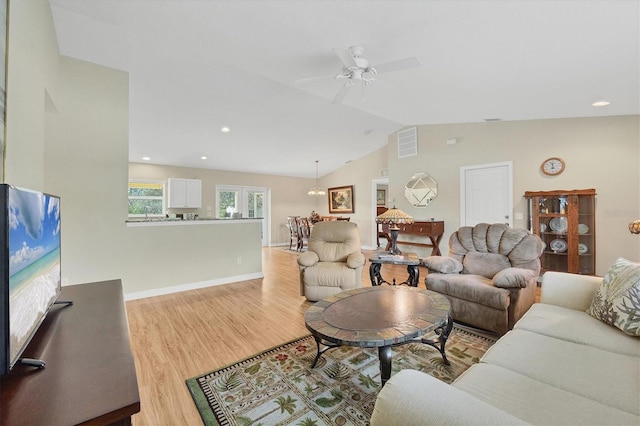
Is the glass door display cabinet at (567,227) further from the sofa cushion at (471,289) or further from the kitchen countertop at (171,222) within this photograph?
the kitchen countertop at (171,222)

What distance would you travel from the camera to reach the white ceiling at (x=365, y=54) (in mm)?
2072

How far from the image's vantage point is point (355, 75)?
2701 mm

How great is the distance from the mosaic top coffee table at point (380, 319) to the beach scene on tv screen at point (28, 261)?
4.00 ft

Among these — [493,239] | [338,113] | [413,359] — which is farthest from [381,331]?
[338,113]

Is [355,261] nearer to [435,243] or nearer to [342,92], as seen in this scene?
[342,92]

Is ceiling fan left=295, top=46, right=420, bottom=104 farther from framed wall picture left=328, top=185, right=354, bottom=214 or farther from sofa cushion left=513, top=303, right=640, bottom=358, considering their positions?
framed wall picture left=328, top=185, right=354, bottom=214

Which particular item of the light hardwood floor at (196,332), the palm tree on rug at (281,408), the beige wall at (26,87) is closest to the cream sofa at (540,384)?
the palm tree on rug at (281,408)

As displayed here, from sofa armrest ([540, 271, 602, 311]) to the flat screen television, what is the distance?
2817 mm

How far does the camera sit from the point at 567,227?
157 inches

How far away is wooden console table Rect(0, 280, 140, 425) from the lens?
2.41ft

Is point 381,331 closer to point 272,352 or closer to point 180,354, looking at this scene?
point 272,352

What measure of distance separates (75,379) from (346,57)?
8.64 feet

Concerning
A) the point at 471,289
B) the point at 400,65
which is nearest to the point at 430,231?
the point at 471,289

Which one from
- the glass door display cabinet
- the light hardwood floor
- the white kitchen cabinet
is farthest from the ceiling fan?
the white kitchen cabinet
